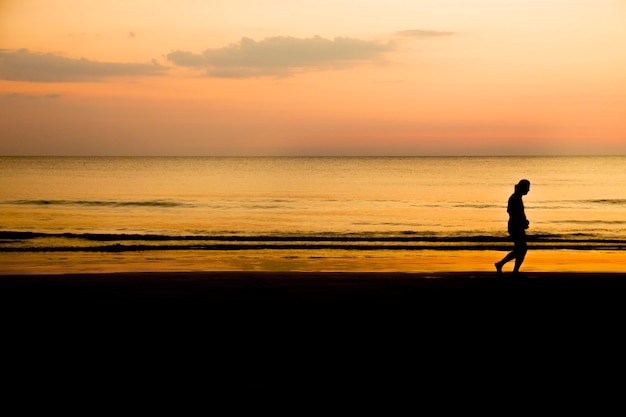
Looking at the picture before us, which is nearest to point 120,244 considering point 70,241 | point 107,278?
point 70,241

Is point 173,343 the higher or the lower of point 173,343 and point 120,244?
the lower

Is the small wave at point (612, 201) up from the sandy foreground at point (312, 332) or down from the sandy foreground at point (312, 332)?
up

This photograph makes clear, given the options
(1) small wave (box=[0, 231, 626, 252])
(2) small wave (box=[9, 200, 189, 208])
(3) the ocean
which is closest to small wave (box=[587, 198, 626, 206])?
(3) the ocean

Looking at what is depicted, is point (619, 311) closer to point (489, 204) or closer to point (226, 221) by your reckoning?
point (226, 221)

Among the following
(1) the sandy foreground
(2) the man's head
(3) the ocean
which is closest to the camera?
(1) the sandy foreground

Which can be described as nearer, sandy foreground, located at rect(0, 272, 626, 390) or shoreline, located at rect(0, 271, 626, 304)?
sandy foreground, located at rect(0, 272, 626, 390)

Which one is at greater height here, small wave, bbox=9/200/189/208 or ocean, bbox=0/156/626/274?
small wave, bbox=9/200/189/208

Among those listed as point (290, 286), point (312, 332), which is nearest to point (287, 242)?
point (290, 286)

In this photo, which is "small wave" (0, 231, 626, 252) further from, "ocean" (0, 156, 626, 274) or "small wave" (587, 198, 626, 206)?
"small wave" (587, 198, 626, 206)

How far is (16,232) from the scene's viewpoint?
29.9 m

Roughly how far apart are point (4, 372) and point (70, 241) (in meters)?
20.5

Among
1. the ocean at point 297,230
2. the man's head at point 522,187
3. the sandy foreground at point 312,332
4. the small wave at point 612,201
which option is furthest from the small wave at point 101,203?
the man's head at point 522,187

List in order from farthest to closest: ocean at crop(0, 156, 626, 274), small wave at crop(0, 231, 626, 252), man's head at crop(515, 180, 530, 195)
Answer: small wave at crop(0, 231, 626, 252) → ocean at crop(0, 156, 626, 274) → man's head at crop(515, 180, 530, 195)

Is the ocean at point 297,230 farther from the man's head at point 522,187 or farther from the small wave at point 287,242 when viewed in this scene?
the man's head at point 522,187
